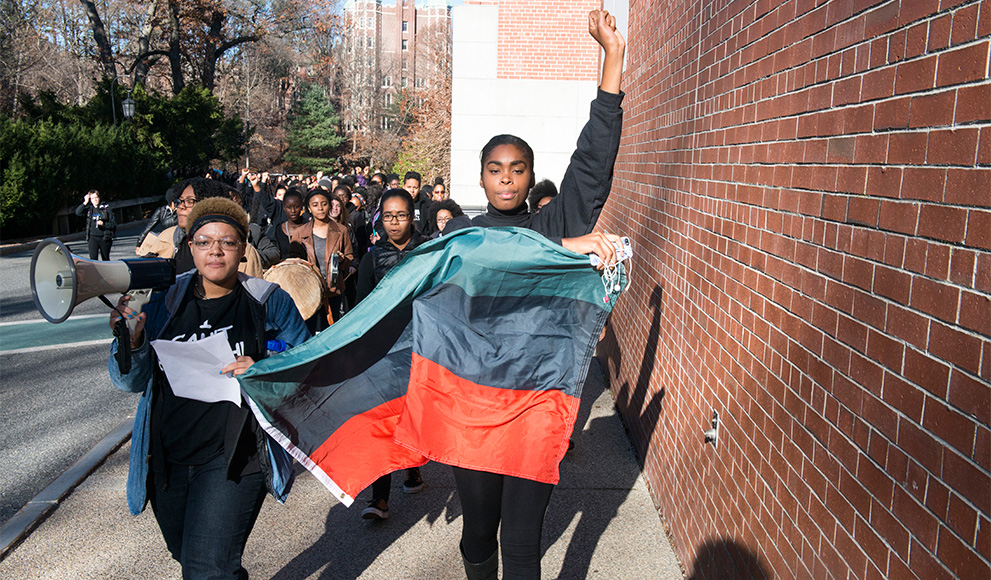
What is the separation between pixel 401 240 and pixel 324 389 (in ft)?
8.48

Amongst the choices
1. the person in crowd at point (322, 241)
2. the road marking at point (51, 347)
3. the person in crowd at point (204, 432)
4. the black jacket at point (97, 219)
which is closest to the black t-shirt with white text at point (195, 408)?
the person in crowd at point (204, 432)

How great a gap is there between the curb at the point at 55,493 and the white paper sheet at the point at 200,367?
219 centimetres

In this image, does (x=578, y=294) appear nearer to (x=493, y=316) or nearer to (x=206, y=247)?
(x=493, y=316)

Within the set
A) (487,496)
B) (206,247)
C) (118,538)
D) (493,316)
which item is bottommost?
(118,538)

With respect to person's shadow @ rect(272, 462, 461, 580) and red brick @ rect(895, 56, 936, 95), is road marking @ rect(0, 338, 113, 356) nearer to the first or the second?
person's shadow @ rect(272, 462, 461, 580)

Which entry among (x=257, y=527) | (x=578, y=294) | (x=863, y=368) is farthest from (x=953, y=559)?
(x=257, y=527)

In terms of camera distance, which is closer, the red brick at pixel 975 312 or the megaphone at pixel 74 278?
the red brick at pixel 975 312

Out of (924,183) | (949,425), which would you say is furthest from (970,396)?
(924,183)

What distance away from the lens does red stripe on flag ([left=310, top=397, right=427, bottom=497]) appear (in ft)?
11.5

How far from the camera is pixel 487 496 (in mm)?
3162

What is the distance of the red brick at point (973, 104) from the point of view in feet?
5.50

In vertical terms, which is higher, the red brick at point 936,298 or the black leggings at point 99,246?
the red brick at point 936,298

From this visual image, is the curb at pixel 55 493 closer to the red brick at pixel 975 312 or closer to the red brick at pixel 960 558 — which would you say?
the red brick at pixel 960 558

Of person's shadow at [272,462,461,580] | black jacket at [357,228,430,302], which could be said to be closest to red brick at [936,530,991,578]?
person's shadow at [272,462,461,580]
